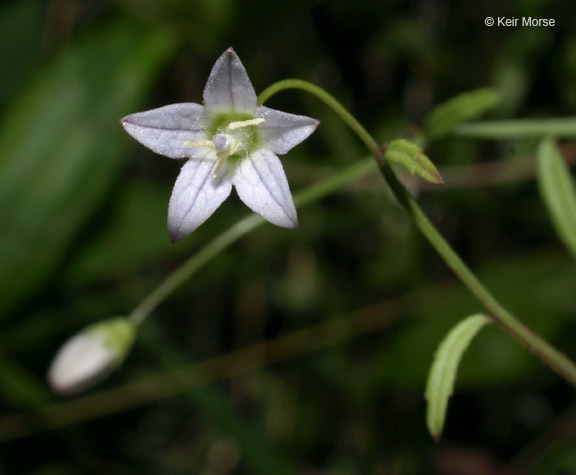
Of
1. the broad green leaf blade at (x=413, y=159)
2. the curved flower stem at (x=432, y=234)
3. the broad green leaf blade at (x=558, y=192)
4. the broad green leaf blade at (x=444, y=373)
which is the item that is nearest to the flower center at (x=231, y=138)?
the curved flower stem at (x=432, y=234)

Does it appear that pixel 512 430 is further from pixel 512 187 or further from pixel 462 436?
pixel 512 187

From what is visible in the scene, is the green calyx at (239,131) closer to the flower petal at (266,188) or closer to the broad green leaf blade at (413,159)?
the flower petal at (266,188)

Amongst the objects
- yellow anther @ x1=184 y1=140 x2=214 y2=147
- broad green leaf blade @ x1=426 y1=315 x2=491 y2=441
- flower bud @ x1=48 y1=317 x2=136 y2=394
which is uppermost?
yellow anther @ x1=184 y1=140 x2=214 y2=147

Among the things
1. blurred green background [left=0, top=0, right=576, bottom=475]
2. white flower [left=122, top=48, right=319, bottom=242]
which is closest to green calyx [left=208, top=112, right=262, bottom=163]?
white flower [left=122, top=48, right=319, bottom=242]

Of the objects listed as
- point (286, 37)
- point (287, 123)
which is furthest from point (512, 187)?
point (287, 123)

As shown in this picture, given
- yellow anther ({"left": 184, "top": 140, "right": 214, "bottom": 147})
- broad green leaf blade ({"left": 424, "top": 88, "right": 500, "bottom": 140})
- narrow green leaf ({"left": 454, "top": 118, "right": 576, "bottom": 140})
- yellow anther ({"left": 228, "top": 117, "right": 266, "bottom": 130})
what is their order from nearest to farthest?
yellow anther ({"left": 228, "top": 117, "right": 266, "bottom": 130}) < yellow anther ({"left": 184, "top": 140, "right": 214, "bottom": 147}) < broad green leaf blade ({"left": 424, "top": 88, "right": 500, "bottom": 140}) < narrow green leaf ({"left": 454, "top": 118, "right": 576, "bottom": 140})

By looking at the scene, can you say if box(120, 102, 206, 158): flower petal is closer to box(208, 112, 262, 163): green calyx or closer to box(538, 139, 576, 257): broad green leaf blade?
box(208, 112, 262, 163): green calyx
